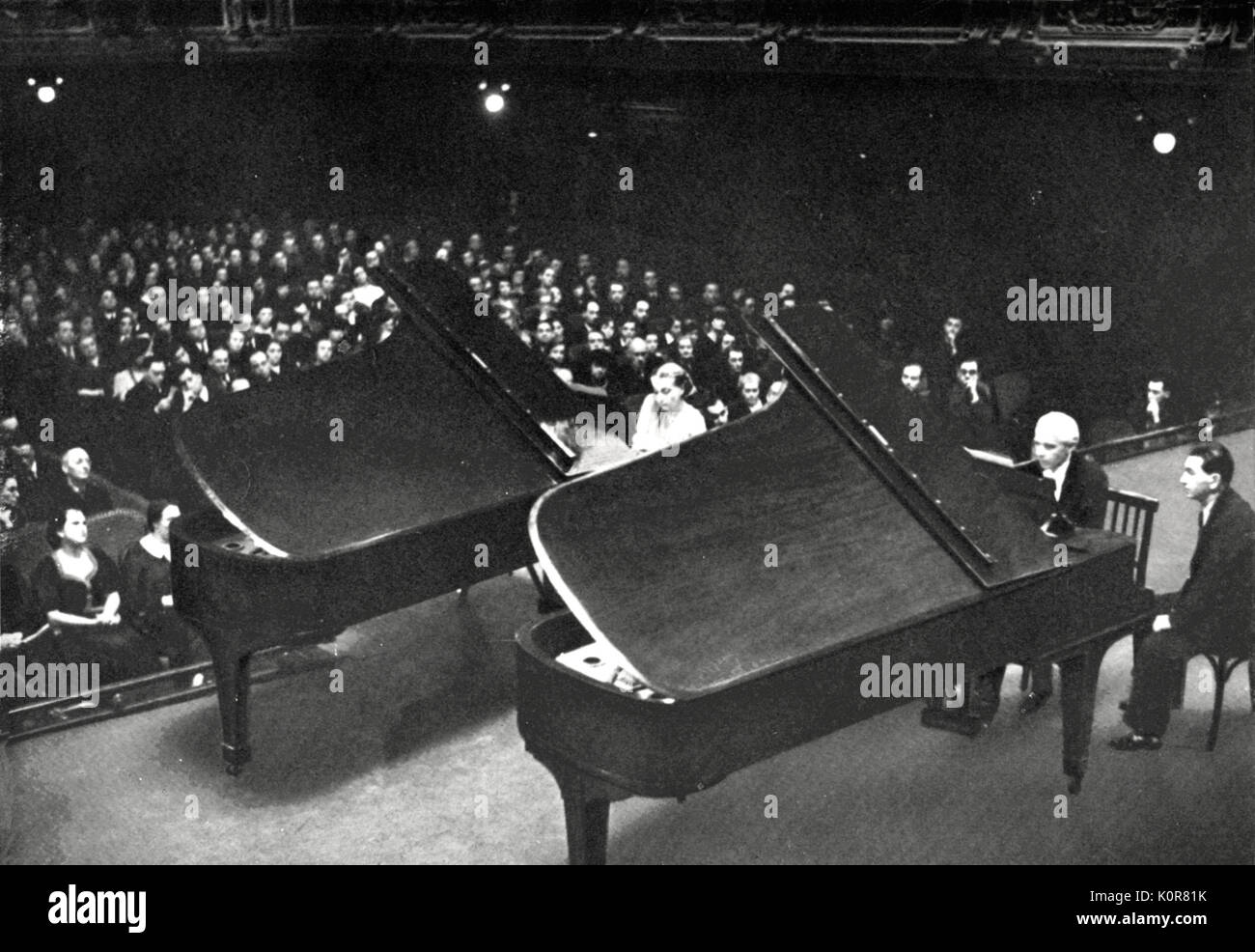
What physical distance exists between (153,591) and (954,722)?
3.43 meters

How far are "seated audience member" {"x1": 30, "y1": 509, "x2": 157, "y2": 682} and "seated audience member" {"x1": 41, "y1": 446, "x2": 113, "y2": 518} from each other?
13.1 inches

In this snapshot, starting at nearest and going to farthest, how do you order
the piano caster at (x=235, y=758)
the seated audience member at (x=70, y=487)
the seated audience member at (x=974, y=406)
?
the piano caster at (x=235, y=758), the seated audience member at (x=70, y=487), the seated audience member at (x=974, y=406)

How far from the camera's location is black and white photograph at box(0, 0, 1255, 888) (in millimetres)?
4574

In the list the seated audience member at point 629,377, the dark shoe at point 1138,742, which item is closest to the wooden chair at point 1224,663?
the dark shoe at point 1138,742

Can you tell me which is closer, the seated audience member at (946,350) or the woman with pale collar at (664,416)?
the woman with pale collar at (664,416)

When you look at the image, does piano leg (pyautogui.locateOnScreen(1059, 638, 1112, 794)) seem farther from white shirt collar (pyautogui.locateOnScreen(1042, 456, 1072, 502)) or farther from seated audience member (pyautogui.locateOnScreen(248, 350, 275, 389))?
seated audience member (pyautogui.locateOnScreen(248, 350, 275, 389))

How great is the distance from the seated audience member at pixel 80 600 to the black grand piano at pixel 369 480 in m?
0.67

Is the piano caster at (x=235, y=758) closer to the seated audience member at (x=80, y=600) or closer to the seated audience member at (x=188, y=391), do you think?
the seated audience member at (x=80, y=600)

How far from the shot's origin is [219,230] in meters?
10.4

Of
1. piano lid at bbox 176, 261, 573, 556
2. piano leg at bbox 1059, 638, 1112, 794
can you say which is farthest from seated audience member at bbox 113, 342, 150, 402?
piano leg at bbox 1059, 638, 1112, 794

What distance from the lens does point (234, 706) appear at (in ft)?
17.4

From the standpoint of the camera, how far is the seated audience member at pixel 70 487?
6320 millimetres

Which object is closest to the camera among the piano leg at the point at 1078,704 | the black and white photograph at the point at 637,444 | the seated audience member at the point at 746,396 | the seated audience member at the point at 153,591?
the black and white photograph at the point at 637,444
